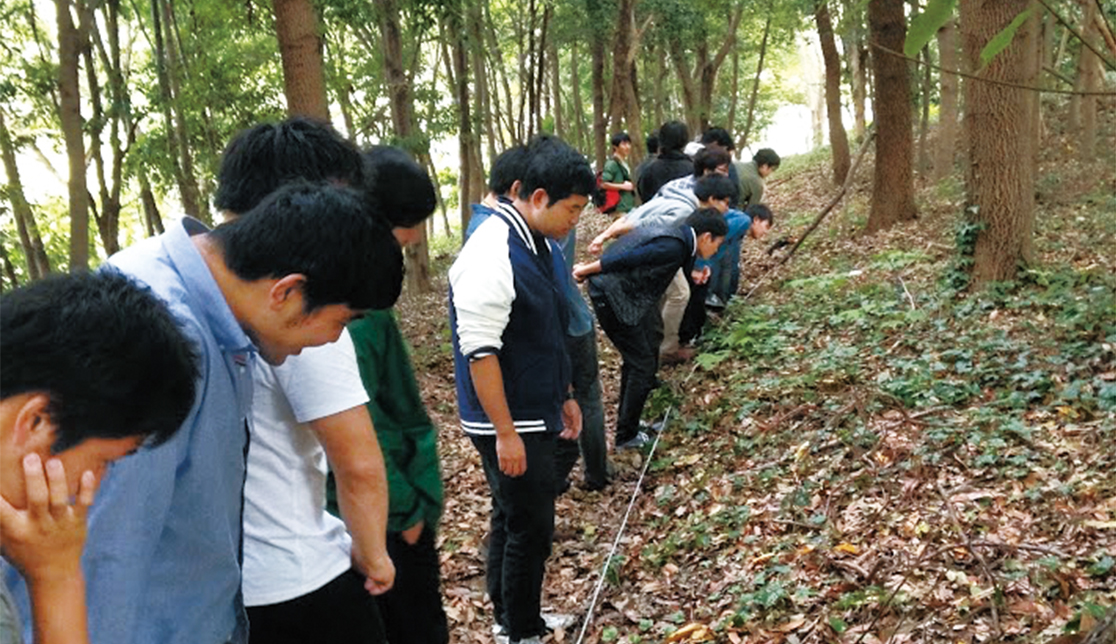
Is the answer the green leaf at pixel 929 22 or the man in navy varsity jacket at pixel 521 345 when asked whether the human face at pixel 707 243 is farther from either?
the green leaf at pixel 929 22

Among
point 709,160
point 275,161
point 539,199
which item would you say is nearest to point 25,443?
point 275,161

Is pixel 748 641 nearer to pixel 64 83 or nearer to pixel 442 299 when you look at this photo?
pixel 64 83

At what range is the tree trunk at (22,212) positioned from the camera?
12.1 meters

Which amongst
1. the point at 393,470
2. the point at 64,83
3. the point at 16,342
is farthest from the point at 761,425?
the point at 64,83

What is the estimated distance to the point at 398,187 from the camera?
8.68 feet

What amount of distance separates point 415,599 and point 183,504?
1395 millimetres

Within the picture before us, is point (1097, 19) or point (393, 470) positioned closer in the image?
point (1097, 19)

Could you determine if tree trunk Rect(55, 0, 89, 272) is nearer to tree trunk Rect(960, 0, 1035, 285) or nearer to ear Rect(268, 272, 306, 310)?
ear Rect(268, 272, 306, 310)

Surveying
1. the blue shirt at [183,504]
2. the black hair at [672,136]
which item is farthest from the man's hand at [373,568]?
the black hair at [672,136]

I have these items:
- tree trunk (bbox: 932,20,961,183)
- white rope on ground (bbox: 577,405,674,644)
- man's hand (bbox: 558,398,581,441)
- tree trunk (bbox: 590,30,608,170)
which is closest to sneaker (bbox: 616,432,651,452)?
white rope on ground (bbox: 577,405,674,644)

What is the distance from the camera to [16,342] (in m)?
1.23

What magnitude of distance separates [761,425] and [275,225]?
467 cm

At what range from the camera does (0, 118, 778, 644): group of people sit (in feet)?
4.16

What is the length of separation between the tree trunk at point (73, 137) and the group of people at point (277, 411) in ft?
16.7
